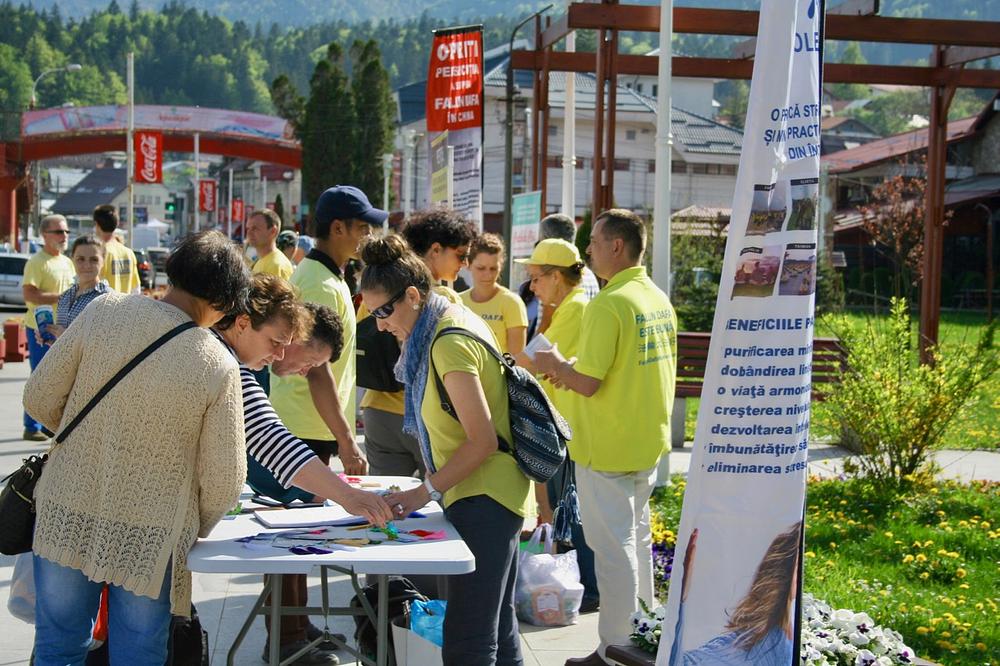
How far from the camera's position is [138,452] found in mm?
3467

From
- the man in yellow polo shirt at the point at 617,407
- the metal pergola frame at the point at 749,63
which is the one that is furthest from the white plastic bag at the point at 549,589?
the metal pergola frame at the point at 749,63

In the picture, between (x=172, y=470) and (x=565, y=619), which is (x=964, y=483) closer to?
(x=565, y=619)

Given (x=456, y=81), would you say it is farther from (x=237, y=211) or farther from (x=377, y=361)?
(x=237, y=211)

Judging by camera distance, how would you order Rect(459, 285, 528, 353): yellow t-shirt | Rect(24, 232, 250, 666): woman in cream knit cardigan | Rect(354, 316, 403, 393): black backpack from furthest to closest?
Rect(459, 285, 528, 353): yellow t-shirt
Rect(354, 316, 403, 393): black backpack
Rect(24, 232, 250, 666): woman in cream knit cardigan

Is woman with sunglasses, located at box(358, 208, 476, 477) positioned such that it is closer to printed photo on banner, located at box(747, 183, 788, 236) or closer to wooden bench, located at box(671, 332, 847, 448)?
printed photo on banner, located at box(747, 183, 788, 236)

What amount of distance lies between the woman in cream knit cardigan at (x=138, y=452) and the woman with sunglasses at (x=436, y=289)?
241cm

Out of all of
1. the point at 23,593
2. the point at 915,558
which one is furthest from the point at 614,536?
the point at 915,558

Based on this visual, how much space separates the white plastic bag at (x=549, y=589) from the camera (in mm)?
6230

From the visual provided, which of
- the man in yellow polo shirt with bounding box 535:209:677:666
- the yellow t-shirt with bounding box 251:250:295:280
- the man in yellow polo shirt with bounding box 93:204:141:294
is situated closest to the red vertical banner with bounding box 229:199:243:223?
the man in yellow polo shirt with bounding box 93:204:141:294

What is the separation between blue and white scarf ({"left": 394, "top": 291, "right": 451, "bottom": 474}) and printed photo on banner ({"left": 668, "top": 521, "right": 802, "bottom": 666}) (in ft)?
3.57

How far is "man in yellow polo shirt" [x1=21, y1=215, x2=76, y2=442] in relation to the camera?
11336 millimetres

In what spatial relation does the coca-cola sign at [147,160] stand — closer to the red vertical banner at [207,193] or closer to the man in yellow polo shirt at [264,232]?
the red vertical banner at [207,193]

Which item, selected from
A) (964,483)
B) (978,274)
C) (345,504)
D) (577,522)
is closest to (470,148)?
(964,483)

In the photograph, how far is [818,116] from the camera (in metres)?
3.57
